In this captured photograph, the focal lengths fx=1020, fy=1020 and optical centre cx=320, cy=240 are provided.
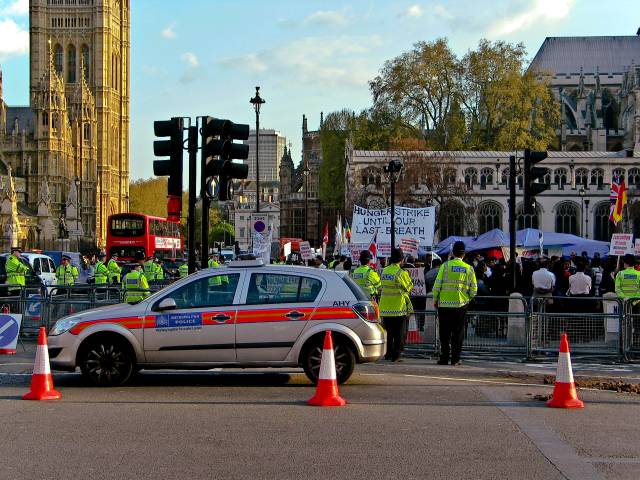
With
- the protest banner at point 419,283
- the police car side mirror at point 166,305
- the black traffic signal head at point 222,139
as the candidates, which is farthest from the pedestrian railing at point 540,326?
the police car side mirror at point 166,305

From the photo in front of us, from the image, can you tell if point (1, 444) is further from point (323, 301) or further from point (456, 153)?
point (456, 153)

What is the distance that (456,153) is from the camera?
75375mm

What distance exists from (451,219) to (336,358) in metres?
61.8

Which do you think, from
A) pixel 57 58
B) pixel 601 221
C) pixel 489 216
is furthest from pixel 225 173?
pixel 57 58

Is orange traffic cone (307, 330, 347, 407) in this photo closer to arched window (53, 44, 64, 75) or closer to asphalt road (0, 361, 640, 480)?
asphalt road (0, 361, 640, 480)

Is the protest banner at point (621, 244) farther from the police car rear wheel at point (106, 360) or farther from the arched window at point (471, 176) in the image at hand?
the arched window at point (471, 176)

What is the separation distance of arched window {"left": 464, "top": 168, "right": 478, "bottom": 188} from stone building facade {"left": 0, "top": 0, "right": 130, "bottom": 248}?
1573 inches

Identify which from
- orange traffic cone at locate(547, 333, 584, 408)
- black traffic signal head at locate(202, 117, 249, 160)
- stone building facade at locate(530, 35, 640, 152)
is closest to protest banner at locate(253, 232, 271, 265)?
black traffic signal head at locate(202, 117, 249, 160)

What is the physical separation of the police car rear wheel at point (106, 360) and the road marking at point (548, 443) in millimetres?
4320

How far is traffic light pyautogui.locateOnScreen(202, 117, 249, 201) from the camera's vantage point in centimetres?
1689

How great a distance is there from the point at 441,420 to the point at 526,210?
376 inches

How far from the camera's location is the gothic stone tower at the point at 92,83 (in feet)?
371

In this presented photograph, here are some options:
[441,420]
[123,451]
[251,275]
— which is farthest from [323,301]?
[123,451]

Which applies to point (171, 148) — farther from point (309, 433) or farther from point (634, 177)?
point (634, 177)
